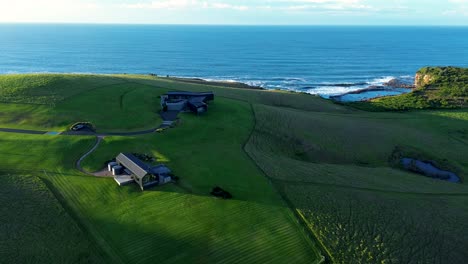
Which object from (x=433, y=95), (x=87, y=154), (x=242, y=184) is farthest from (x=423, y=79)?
(x=87, y=154)

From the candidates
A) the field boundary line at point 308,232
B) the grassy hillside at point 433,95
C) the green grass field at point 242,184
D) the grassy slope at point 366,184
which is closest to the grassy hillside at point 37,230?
the green grass field at point 242,184

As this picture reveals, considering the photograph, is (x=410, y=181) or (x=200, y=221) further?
(x=410, y=181)

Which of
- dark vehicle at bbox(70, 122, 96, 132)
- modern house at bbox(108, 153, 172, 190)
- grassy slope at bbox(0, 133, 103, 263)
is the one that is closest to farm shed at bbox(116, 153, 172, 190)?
modern house at bbox(108, 153, 172, 190)

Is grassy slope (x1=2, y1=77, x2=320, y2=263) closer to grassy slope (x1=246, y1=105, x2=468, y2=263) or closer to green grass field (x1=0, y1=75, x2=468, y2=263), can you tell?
green grass field (x1=0, y1=75, x2=468, y2=263)

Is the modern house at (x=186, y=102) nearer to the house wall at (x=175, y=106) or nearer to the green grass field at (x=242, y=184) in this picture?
the house wall at (x=175, y=106)

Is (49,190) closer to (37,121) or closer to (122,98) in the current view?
(37,121)

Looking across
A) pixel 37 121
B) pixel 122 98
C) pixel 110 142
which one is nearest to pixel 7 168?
pixel 110 142

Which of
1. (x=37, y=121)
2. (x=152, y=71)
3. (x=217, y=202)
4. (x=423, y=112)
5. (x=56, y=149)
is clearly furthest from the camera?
(x=152, y=71)
